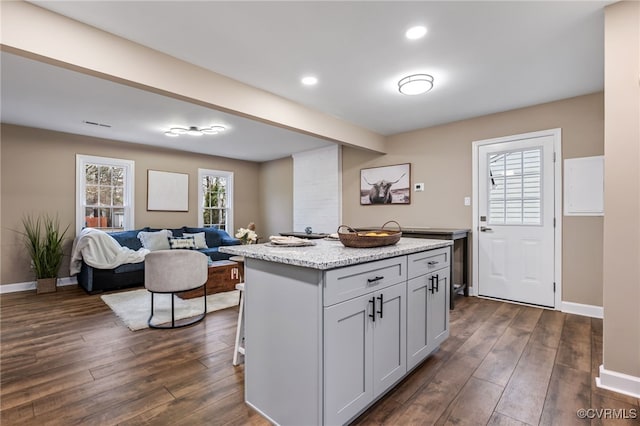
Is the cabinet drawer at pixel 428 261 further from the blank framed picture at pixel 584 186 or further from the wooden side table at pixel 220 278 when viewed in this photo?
the wooden side table at pixel 220 278

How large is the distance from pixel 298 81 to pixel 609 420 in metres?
3.37

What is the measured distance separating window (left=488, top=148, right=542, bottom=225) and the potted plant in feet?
20.4

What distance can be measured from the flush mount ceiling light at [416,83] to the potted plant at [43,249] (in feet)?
17.3

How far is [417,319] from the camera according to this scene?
2.03m

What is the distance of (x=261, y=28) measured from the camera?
7.16 feet

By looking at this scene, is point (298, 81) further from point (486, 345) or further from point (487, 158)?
point (486, 345)

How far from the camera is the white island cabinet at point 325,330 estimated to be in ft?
4.56

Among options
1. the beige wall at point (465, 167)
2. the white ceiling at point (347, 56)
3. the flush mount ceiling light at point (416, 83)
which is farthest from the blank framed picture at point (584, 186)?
the flush mount ceiling light at point (416, 83)

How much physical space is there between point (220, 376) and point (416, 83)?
2994mm

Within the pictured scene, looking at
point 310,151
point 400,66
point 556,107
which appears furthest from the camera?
point 310,151

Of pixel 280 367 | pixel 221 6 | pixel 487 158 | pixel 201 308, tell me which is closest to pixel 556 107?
pixel 487 158

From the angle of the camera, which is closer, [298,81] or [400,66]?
[400,66]

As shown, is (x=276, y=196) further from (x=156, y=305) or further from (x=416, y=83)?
(x=416, y=83)

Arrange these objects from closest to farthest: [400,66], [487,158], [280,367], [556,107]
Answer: [280,367] < [400,66] < [556,107] < [487,158]
